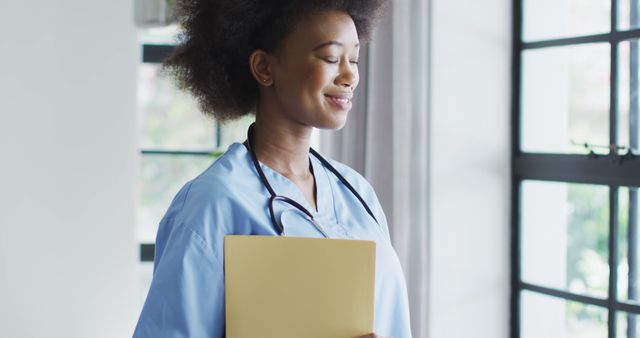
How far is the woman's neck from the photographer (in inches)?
57.1

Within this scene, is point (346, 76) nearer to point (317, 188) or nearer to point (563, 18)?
point (317, 188)

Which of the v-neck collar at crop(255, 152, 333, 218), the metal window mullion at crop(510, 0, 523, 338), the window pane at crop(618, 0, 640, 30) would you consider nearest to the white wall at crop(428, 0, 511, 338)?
the metal window mullion at crop(510, 0, 523, 338)

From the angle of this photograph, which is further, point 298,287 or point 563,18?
point 563,18

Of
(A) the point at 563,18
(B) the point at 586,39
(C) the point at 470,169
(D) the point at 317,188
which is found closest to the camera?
(D) the point at 317,188

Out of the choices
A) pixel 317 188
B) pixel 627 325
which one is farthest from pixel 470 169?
pixel 317 188

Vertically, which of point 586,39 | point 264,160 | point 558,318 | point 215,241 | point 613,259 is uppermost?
point 586,39

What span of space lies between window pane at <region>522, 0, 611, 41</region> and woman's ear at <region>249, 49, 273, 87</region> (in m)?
1.45

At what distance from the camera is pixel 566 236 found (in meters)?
2.80

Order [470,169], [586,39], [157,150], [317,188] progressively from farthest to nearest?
[157,150] < [470,169] < [586,39] < [317,188]

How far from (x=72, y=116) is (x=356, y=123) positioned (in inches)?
42.8

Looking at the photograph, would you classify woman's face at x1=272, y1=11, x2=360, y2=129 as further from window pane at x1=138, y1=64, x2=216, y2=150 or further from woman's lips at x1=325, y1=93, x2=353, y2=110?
window pane at x1=138, y1=64, x2=216, y2=150

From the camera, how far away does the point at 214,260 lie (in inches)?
50.0

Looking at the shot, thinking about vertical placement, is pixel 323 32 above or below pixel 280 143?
above

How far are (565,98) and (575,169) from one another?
0.27m
